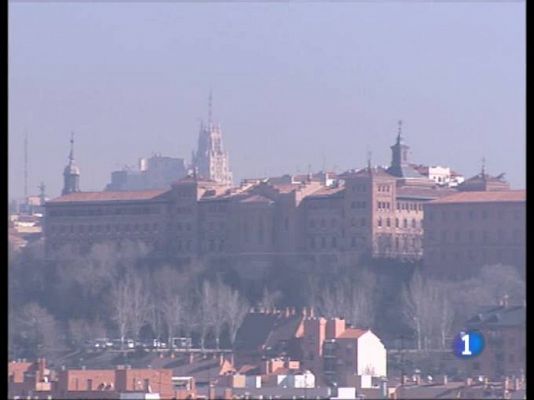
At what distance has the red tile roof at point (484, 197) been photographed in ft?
46.3

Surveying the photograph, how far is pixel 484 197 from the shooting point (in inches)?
587

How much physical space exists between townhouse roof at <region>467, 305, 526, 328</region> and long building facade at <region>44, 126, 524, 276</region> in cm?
389

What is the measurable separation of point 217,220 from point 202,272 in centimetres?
100

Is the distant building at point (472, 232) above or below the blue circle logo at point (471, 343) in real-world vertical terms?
above

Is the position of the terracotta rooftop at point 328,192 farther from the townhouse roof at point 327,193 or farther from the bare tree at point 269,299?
the bare tree at point 269,299

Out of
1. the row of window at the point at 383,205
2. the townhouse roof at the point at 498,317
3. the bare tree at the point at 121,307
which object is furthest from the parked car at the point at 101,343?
the row of window at the point at 383,205

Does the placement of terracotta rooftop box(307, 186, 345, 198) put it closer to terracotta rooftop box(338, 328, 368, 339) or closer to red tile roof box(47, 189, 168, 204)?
red tile roof box(47, 189, 168, 204)

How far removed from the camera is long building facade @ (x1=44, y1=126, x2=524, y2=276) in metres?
16.8

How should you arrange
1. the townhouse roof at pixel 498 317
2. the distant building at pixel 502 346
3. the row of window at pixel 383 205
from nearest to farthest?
the distant building at pixel 502 346 < the townhouse roof at pixel 498 317 < the row of window at pixel 383 205

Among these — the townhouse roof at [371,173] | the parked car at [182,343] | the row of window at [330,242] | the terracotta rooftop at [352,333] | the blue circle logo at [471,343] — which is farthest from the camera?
the townhouse roof at [371,173]

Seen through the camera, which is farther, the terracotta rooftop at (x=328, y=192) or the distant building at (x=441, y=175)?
the terracotta rooftop at (x=328, y=192)

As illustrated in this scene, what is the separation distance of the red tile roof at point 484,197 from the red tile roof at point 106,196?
2918 mm

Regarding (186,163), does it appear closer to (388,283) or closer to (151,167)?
(151,167)

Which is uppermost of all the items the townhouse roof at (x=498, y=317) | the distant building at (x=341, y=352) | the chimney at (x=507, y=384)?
the townhouse roof at (x=498, y=317)
